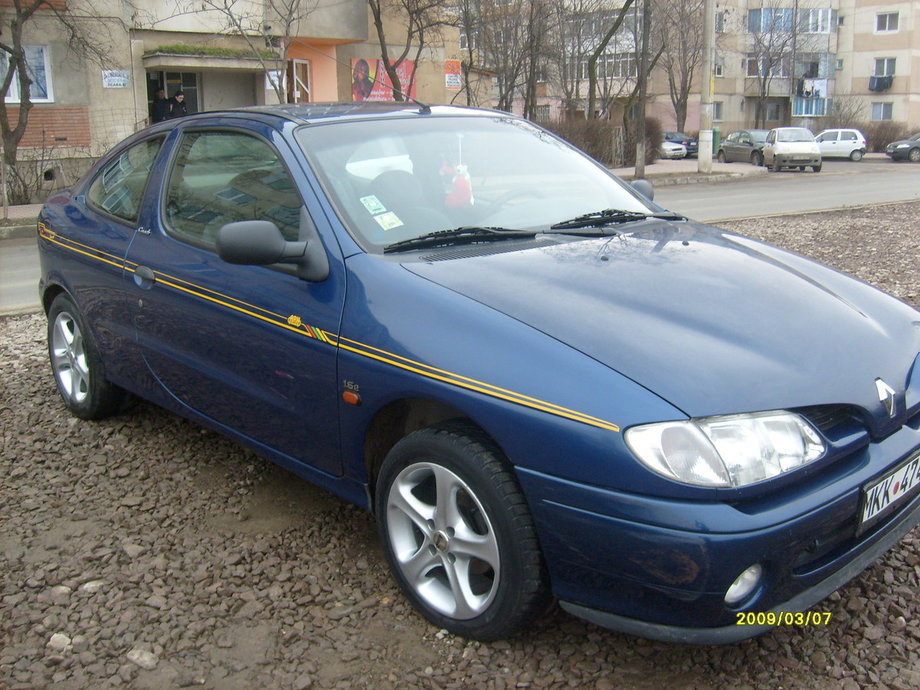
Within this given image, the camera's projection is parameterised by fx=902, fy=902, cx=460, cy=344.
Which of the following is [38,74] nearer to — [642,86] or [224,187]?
[642,86]

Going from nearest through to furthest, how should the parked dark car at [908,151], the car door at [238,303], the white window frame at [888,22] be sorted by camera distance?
the car door at [238,303] → the parked dark car at [908,151] → the white window frame at [888,22]

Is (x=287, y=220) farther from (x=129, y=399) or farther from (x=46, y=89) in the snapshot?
(x=46, y=89)

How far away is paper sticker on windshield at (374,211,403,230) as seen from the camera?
10.7 feet

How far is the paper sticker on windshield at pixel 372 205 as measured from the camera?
3.30 m

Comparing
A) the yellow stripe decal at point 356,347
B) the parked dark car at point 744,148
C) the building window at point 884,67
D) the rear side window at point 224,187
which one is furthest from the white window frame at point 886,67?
the yellow stripe decal at point 356,347

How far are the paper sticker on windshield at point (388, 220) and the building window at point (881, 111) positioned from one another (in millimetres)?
66589

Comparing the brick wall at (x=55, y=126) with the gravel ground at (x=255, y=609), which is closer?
the gravel ground at (x=255, y=609)

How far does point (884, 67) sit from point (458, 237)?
222 ft

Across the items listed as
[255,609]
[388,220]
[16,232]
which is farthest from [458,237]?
[16,232]

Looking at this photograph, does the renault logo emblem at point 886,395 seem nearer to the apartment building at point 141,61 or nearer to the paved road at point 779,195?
the paved road at point 779,195

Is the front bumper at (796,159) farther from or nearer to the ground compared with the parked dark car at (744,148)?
nearer to the ground

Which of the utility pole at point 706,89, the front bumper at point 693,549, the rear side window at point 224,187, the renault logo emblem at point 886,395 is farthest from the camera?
the utility pole at point 706,89

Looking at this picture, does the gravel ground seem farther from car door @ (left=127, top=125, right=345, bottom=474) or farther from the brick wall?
the brick wall

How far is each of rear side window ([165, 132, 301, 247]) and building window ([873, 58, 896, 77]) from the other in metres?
66.7
